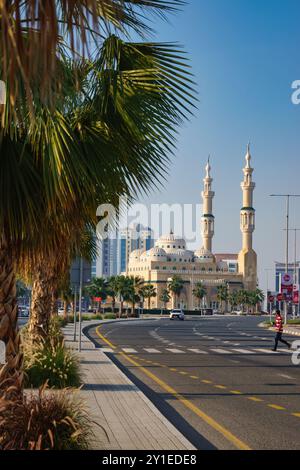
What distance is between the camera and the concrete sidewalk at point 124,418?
32.6 feet

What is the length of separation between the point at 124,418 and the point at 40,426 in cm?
468

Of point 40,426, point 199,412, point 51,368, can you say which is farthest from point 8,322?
point 51,368

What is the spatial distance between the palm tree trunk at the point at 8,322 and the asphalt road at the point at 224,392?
3.16 metres

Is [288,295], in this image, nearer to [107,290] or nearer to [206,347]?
[206,347]

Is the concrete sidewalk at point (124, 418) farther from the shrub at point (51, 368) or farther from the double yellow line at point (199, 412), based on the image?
the double yellow line at point (199, 412)

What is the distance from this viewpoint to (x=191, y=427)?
41.6 feet

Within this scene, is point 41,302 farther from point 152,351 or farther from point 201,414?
point 152,351

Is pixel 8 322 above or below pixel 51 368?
above

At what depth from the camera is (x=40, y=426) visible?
8.12 metres

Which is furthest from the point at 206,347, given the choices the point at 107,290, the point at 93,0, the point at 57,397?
the point at 107,290

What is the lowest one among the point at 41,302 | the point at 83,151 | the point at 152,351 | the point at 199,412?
the point at 152,351

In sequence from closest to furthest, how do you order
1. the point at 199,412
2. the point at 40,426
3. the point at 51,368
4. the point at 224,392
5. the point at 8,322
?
the point at 40,426 → the point at 8,322 → the point at 199,412 → the point at 51,368 → the point at 224,392

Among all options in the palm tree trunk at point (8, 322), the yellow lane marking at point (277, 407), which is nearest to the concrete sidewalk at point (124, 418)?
the palm tree trunk at point (8, 322)

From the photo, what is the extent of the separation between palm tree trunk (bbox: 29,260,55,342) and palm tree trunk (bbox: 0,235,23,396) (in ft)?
39.0
